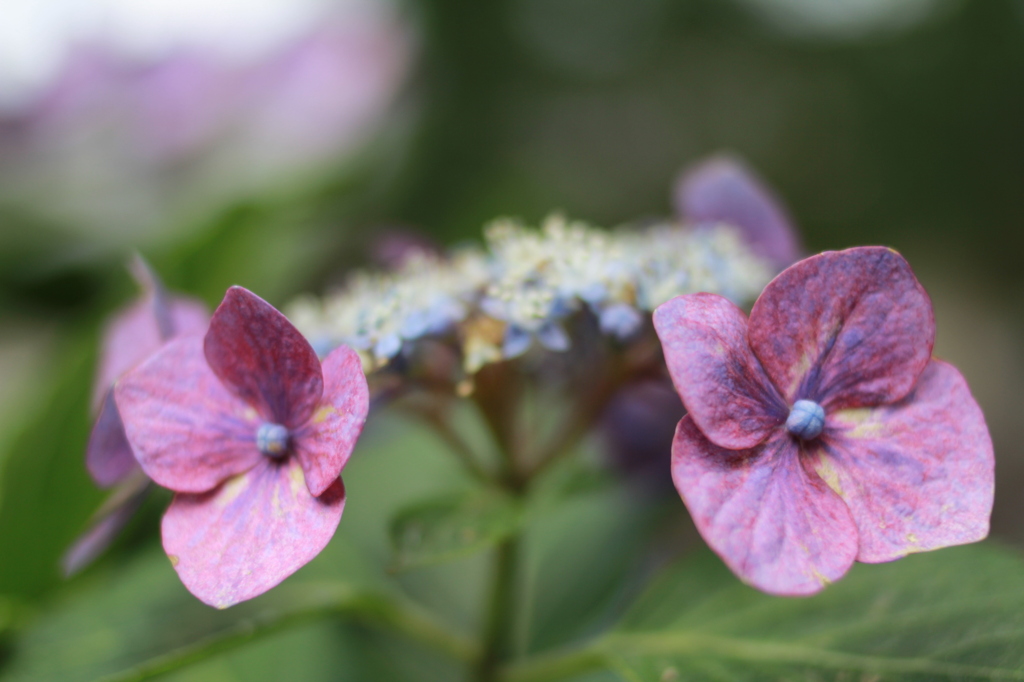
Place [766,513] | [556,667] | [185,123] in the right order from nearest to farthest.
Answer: [766,513], [556,667], [185,123]

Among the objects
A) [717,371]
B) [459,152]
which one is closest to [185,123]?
[459,152]

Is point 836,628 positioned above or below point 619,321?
below

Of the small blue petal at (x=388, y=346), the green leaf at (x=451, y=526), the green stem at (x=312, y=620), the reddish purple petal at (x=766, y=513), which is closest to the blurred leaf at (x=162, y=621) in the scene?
the green stem at (x=312, y=620)

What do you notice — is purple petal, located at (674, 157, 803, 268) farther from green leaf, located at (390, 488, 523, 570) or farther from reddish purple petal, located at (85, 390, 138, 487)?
reddish purple petal, located at (85, 390, 138, 487)

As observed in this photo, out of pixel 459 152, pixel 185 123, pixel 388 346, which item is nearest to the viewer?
pixel 388 346

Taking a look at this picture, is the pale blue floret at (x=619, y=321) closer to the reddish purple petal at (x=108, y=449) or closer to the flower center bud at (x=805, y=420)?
the flower center bud at (x=805, y=420)

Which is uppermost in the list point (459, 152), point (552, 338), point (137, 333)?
point (552, 338)

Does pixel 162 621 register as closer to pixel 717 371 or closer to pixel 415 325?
pixel 415 325
